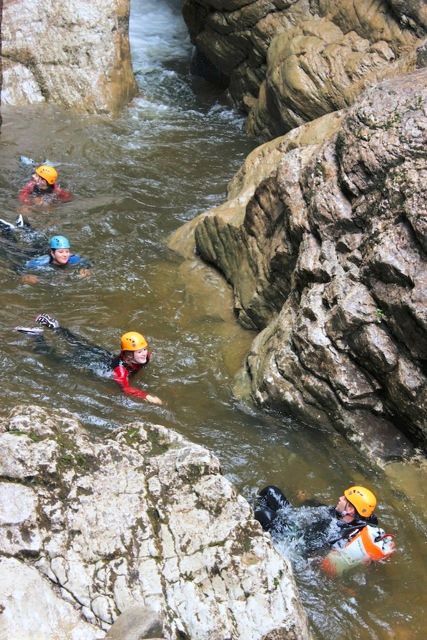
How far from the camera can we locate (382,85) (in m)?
7.36

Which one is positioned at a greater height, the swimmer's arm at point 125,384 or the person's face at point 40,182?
the swimmer's arm at point 125,384

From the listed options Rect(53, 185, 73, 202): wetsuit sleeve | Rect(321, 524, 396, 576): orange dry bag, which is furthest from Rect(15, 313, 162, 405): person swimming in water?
Rect(53, 185, 73, 202): wetsuit sleeve

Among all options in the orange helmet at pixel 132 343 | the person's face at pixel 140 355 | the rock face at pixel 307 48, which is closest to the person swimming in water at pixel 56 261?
the orange helmet at pixel 132 343

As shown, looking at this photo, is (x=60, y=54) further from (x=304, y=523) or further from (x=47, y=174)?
(x=304, y=523)

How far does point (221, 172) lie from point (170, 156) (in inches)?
45.0

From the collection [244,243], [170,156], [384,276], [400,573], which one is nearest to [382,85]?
[384,276]

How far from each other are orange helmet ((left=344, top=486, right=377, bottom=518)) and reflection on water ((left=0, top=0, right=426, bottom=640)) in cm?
38

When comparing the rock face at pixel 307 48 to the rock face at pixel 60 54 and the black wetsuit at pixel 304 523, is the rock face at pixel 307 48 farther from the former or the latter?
the black wetsuit at pixel 304 523

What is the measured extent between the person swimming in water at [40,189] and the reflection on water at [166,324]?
8.8 inches

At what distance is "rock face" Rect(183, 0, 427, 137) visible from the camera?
486 inches

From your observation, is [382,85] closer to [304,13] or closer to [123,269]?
[123,269]

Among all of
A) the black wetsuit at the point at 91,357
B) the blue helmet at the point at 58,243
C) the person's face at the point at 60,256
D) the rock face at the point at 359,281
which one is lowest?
the person's face at the point at 60,256

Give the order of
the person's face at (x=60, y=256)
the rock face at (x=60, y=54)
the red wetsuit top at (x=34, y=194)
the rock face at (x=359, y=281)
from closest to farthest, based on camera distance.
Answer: the rock face at (x=359, y=281) → the person's face at (x=60, y=256) → the red wetsuit top at (x=34, y=194) → the rock face at (x=60, y=54)

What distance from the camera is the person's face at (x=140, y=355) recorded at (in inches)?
307
